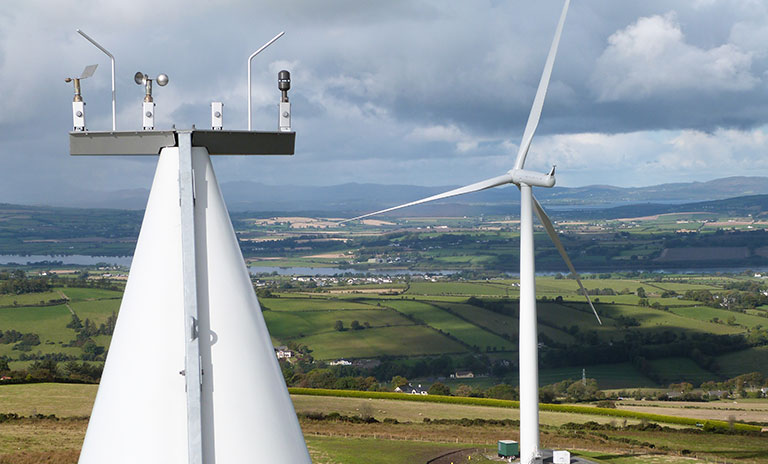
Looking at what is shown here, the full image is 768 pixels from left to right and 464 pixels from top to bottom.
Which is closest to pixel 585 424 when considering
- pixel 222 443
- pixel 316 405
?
pixel 316 405

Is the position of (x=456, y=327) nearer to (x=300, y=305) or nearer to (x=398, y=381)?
(x=300, y=305)

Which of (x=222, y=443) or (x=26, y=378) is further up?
(x=222, y=443)

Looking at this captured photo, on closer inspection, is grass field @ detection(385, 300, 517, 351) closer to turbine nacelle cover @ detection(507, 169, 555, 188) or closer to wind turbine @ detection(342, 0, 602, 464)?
wind turbine @ detection(342, 0, 602, 464)

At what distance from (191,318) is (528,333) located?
2654cm

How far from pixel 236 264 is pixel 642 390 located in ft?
384

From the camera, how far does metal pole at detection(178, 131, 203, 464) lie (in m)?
13.1

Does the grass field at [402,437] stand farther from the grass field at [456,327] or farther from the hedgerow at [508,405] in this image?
the grass field at [456,327]

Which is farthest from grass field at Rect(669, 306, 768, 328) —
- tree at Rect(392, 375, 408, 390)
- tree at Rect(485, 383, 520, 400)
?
tree at Rect(485, 383, 520, 400)

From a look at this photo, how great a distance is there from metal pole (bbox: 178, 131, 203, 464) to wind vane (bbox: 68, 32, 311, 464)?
0.05 ft

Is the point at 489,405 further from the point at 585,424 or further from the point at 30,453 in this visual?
the point at 30,453

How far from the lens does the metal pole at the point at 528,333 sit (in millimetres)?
37469

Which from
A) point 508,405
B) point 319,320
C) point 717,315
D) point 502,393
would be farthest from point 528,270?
point 717,315

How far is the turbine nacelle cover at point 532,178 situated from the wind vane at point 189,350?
23.9 meters

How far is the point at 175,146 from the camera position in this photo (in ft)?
47.1
